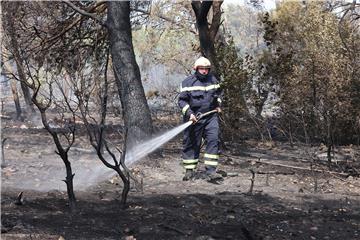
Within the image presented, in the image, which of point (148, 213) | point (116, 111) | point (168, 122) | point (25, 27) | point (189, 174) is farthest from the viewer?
point (168, 122)

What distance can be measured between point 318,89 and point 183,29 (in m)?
14.2

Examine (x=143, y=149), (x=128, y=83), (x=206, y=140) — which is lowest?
(x=143, y=149)

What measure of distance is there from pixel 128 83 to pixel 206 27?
2.85 meters

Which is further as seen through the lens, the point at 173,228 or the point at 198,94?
→ the point at 198,94

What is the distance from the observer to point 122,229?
4.05m

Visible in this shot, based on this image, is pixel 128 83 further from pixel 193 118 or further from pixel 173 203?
pixel 173 203

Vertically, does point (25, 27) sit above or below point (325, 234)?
above

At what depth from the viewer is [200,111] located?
6980 millimetres

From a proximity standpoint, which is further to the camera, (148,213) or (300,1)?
(300,1)

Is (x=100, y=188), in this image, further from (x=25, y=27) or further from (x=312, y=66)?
(x=312, y=66)

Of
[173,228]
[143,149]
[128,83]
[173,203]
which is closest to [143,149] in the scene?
[143,149]

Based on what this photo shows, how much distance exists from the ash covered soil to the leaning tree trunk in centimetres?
55

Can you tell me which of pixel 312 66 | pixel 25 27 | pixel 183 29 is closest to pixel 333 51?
pixel 312 66

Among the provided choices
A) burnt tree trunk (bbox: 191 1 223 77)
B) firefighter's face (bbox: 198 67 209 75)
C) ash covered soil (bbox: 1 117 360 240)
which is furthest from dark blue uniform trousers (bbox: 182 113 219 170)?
burnt tree trunk (bbox: 191 1 223 77)
